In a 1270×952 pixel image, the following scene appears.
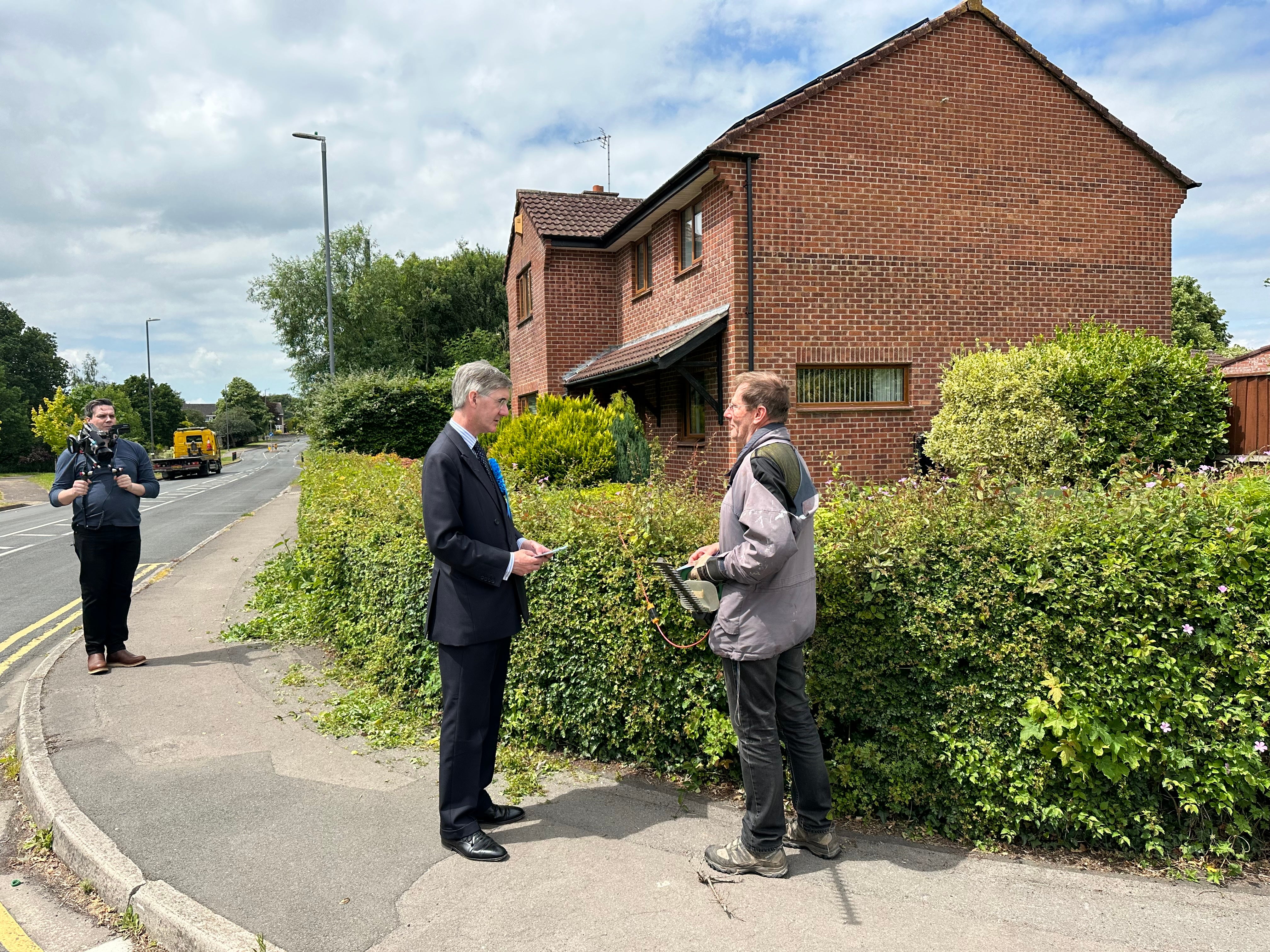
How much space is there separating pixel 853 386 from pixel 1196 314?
35242 millimetres

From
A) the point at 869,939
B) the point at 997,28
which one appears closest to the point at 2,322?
the point at 997,28

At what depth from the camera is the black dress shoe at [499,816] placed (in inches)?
155

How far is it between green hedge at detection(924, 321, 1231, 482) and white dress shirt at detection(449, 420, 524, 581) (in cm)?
749

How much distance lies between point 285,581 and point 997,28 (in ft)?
41.9

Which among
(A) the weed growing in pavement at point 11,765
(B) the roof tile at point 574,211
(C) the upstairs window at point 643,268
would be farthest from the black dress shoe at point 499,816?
(B) the roof tile at point 574,211

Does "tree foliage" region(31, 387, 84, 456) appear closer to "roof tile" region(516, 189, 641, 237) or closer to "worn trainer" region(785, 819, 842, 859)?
"roof tile" region(516, 189, 641, 237)

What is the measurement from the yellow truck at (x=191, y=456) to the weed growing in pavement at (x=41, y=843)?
140ft

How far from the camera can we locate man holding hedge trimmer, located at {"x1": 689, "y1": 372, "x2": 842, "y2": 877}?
10.8 ft

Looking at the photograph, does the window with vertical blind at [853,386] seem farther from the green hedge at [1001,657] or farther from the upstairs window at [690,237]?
the green hedge at [1001,657]

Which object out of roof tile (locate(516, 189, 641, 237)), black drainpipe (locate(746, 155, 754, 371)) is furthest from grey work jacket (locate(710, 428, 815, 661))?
roof tile (locate(516, 189, 641, 237))

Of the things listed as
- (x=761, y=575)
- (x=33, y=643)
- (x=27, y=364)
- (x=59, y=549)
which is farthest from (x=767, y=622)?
(x=27, y=364)

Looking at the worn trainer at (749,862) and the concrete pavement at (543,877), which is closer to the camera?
the concrete pavement at (543,877)

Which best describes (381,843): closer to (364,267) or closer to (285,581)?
(285,581)

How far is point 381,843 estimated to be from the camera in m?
3.77
